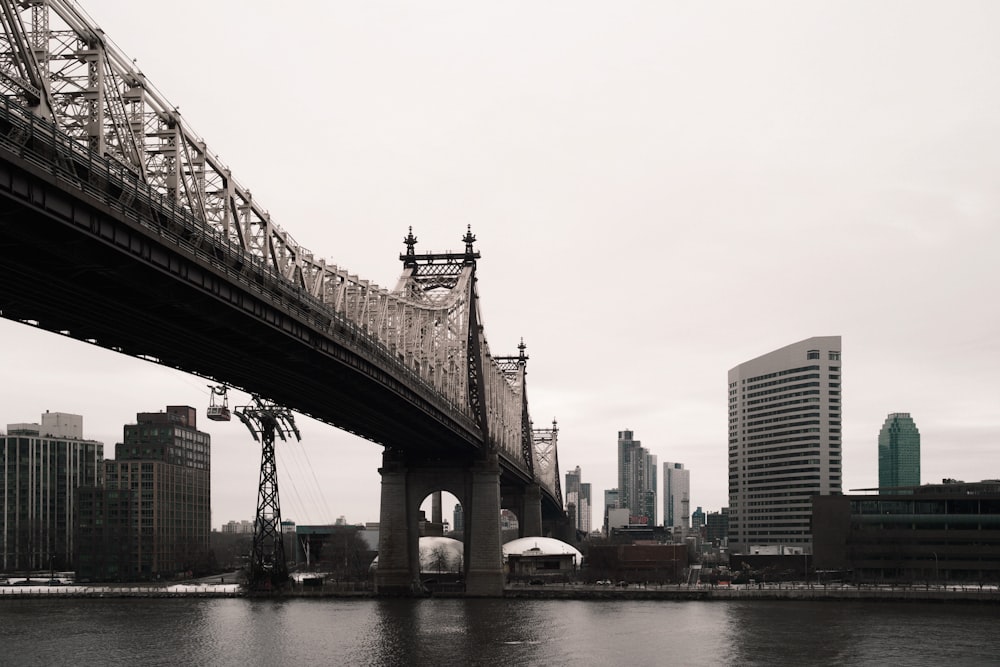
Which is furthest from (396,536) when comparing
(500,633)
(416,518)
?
(500,633)

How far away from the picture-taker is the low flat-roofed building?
11731 centimetres

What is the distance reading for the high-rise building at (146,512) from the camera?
163000 mm

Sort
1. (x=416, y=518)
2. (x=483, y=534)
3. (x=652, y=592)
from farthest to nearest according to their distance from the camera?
(x=652, y=592) < (x=416, y=518) < (x=483, y=534)

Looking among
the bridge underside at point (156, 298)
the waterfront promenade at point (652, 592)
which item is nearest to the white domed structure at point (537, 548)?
the waterfront promenade at point (652, 592)

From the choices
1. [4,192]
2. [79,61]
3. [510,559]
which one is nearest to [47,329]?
[79,61]

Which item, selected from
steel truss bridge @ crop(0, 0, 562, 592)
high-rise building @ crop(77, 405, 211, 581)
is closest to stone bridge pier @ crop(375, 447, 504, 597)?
steel truss bridge @ crop(0, 0, 562, 592)

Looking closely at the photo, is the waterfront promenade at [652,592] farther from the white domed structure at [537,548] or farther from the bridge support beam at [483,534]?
the white domed structure at [537,548]

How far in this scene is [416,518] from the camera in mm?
109688

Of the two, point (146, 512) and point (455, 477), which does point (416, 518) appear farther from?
point (146, 512)

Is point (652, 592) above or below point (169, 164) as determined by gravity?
below

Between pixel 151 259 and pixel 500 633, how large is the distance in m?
39.5

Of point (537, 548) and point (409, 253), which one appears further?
point (537, 548)

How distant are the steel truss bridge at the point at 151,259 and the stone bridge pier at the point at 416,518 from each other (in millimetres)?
26439

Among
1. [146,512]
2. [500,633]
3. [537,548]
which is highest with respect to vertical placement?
[500,633]
